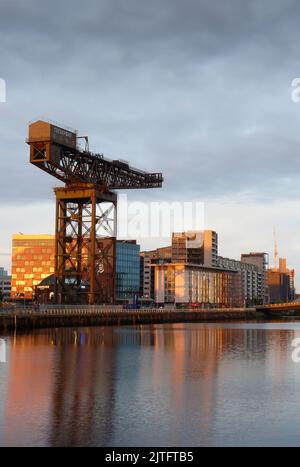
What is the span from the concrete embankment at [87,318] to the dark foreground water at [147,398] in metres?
25.4

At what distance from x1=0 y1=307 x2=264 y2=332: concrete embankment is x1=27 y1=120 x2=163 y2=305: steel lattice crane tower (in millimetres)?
2487

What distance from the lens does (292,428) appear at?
2433 cm

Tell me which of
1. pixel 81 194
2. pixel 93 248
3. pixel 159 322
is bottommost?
pixel 159 322

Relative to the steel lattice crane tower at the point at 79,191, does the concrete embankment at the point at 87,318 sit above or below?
below

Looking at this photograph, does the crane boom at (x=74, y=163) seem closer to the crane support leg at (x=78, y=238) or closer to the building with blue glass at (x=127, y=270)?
the crane support leg at (x=78, y=238)

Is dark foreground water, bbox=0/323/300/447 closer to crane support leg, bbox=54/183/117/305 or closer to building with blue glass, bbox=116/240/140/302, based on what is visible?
crane support leg, bbox=54/183/117/305

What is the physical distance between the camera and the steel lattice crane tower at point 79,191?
82312 millimetres

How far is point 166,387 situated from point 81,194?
5884 centimetres

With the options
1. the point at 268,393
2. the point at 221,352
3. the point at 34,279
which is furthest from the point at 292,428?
the point at 34,279

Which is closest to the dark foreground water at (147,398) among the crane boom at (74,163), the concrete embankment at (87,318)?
the concrete embankment at (87,318)

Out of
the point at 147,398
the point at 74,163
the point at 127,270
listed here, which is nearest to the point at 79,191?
the point at 74,163

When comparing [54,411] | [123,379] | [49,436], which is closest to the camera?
[49,436]

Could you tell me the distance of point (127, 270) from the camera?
19150 cm
